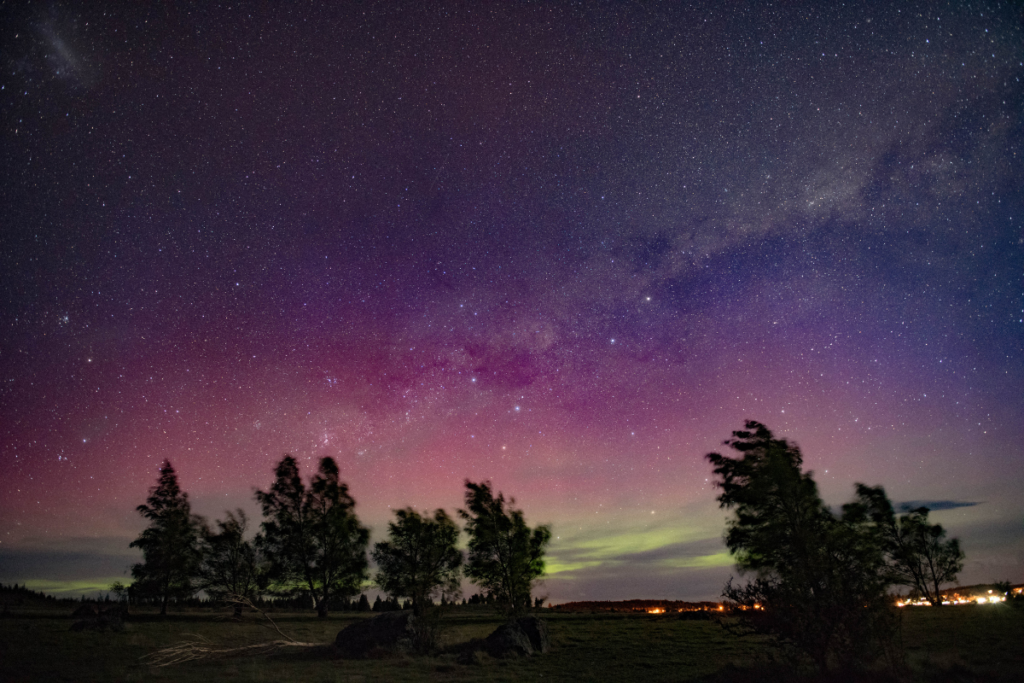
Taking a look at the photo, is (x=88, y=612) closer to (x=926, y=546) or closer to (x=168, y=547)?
(x=168, y=547)

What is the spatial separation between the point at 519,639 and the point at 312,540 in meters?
28.2

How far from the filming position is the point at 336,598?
46875 millimetres

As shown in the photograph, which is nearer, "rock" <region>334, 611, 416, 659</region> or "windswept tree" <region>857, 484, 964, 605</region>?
"rock" <region>334, 611, 416, 659</region>

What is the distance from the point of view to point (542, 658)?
77.9 ft

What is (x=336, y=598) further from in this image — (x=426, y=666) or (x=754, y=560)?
(x=754, y=560)

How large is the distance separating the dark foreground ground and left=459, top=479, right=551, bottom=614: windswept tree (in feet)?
41.5

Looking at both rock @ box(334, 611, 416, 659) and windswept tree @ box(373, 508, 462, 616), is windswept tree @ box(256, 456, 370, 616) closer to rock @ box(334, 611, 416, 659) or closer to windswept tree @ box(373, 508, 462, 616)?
windswept tree @ box(373, 508, 462, 616)

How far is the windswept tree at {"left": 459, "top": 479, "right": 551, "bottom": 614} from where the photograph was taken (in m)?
43.4

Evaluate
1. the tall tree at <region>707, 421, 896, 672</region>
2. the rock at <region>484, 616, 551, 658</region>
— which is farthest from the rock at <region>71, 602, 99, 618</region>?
the tall tree at <region>707, 421, 896, 672</region>

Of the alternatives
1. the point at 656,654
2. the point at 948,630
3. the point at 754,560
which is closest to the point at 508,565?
the point at 656,654

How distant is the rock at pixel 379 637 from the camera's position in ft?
79.3

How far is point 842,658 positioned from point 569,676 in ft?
30.7

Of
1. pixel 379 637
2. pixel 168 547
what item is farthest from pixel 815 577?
pixel 168 547

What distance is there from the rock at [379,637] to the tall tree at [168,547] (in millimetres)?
27308
